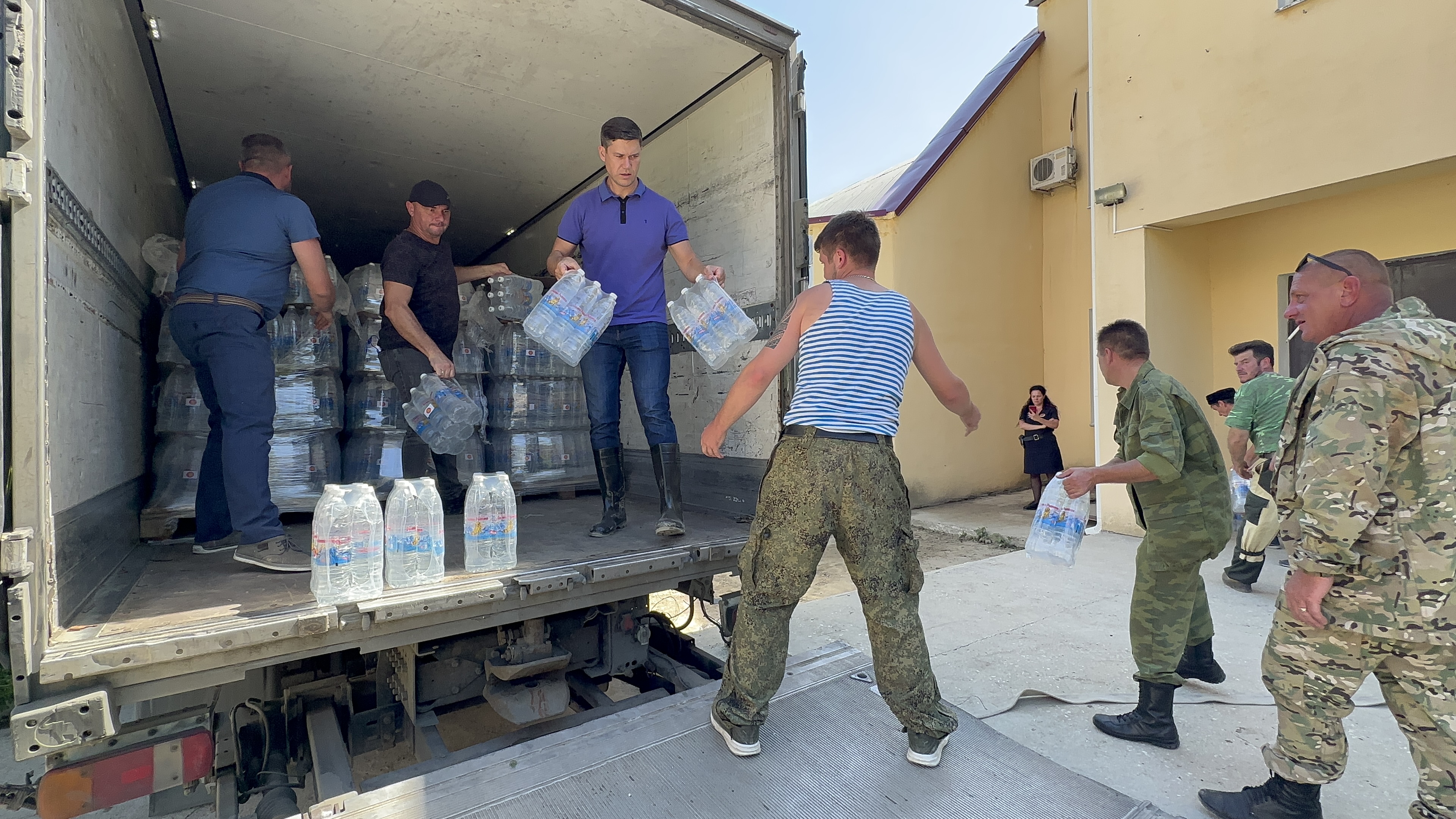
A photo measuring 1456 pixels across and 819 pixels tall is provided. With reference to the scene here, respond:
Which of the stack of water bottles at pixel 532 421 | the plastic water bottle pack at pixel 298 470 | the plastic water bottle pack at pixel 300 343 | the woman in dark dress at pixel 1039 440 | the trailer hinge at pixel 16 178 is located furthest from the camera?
the woman in dark dress at pixel 1039 440

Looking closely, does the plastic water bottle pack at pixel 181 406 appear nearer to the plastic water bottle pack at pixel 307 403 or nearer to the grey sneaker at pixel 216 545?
the plastic water bottle pack at pixel 307 403

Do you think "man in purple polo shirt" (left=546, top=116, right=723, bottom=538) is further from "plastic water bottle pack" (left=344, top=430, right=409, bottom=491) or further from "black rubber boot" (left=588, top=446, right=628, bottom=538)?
"plastic water bottle pack" (left=344, top=430, right=409, bottom=491)

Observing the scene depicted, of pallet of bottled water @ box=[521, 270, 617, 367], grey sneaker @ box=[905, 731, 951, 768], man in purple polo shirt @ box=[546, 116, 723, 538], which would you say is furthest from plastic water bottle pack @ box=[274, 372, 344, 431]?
grey sneaker @ box=[905, 731, 951, 768]

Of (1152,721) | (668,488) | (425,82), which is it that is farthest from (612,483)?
(1152,721)

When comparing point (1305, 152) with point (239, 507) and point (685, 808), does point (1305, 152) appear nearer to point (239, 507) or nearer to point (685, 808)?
point (685, 808)

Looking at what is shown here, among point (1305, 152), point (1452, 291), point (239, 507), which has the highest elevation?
point (1305, 152)

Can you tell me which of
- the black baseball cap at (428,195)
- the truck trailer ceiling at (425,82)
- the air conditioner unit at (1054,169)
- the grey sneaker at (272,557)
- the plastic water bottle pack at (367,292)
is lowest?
the grey sneaker at (272,557)

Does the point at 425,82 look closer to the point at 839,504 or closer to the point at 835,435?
the point at 835,435

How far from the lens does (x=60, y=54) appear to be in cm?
199

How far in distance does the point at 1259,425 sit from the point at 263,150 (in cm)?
589

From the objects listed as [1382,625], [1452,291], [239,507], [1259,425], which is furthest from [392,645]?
[1452,291]

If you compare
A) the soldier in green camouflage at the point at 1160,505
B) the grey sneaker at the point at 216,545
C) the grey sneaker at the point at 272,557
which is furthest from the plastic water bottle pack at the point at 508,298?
the soldier in green camouflage at the point at 1160,505

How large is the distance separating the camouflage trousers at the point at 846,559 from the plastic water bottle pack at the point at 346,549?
121 centimetres

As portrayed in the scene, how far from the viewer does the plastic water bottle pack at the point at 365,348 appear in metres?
4.19
